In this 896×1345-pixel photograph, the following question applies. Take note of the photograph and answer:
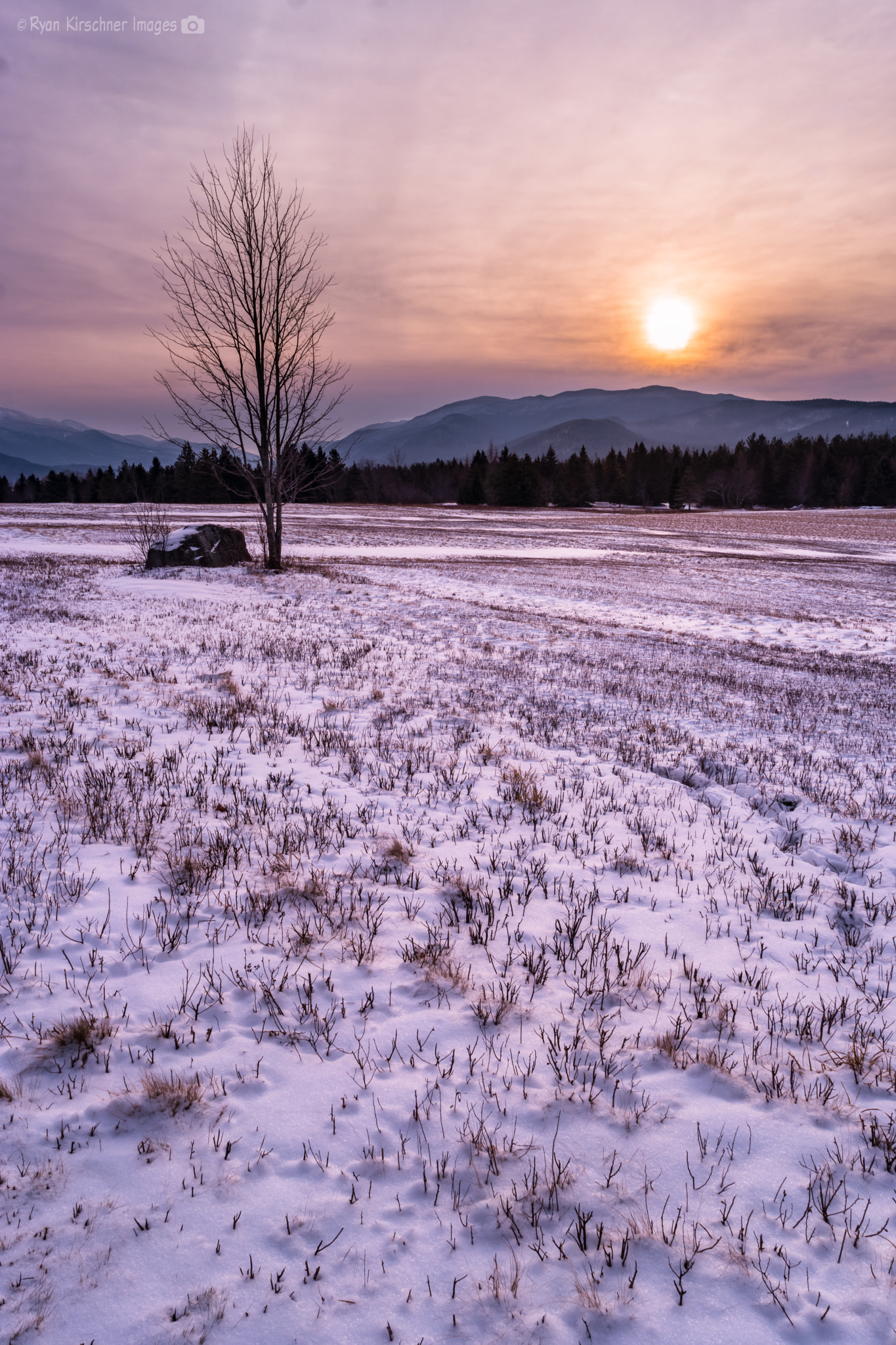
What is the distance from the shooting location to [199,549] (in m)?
22.8

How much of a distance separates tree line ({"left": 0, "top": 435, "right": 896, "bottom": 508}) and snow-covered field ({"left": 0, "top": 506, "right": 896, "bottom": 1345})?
90.2 meters

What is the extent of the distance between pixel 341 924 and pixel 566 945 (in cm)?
132

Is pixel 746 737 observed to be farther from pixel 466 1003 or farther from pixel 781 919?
pixel 466 1003

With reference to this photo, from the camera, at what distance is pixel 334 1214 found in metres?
2.15

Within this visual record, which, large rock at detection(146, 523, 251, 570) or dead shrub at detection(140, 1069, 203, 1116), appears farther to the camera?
large rock at detection(146, 523, 251, 570)

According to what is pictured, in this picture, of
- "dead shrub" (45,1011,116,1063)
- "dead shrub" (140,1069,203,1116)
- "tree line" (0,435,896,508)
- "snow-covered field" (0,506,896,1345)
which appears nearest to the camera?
"snow-covered field" (0,506,896,1345)

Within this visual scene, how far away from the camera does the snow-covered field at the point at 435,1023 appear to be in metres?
1.98

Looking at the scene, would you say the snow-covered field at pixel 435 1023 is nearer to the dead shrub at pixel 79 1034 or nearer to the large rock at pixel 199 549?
the dead shrub at pixel 79 1034

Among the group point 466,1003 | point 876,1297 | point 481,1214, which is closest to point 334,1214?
point 481,1214

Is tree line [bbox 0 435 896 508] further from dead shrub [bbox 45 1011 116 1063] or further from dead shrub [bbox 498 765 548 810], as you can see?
dead shrub [bbox 45 1011 116 1063]

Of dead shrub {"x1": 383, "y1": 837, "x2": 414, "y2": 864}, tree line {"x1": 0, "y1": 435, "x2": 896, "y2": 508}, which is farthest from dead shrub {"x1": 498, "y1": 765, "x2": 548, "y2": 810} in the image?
tree line {"x1": 0, "y1": 435, "x2": 896, "y2": 508}

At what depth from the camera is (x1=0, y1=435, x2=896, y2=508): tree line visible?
315ft

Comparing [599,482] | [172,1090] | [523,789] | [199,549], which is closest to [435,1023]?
[172,1090]

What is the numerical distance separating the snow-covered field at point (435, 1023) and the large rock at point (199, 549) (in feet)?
49.3
